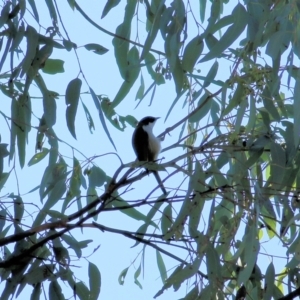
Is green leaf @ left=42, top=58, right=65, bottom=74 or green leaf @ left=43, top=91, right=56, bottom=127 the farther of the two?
green leaf @ left=42, top=58, right=65, bottom=74

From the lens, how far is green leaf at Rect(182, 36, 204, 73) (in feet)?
7.38

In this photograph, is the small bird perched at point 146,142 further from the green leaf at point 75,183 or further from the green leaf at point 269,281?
the green leaf at point 269,281

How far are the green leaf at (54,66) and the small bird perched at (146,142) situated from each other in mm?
1005

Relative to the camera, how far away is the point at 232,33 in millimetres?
2129

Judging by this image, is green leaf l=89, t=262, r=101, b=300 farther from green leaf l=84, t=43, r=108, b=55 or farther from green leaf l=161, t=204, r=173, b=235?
green leaf l=84, t=43, r=108, b=55

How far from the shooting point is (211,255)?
2.15 metres

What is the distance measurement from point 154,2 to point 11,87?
0.51 meters

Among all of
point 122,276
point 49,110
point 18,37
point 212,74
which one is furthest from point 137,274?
point 18,37

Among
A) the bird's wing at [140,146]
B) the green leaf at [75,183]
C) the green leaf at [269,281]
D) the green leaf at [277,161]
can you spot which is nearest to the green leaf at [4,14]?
the green leaf at [75,183]

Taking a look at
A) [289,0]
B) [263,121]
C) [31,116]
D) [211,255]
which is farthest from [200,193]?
[31,116]

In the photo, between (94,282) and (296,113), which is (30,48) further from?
(296,113)

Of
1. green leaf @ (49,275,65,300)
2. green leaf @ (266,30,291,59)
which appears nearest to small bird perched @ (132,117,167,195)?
green leaf @ (49,275,65,300)

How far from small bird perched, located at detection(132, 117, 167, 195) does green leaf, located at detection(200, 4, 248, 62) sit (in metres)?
1.49

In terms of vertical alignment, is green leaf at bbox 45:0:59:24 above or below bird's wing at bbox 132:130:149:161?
below
